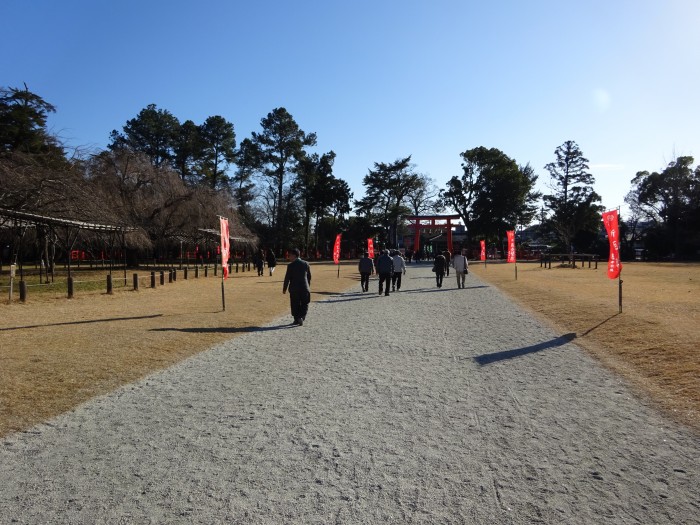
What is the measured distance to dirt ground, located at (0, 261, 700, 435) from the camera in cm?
590

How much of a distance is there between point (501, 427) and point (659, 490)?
1.44 m

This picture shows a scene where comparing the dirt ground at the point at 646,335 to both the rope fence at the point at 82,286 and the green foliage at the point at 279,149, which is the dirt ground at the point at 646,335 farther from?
the green foliage at the point at 279,149

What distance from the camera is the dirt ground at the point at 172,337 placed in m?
5.90

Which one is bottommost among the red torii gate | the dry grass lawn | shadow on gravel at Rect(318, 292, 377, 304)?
shadow on gravel at Rect(318, 292, 377, 304)

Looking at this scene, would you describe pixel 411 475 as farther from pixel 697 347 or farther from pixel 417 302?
pixel 417 302

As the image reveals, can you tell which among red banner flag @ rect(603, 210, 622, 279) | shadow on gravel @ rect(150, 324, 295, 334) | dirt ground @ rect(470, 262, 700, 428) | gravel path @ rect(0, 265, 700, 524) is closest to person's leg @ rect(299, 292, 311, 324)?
shadow on gravel @ rect(150, 324, 295, 334)

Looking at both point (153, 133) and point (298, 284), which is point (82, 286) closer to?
point (298, 284)

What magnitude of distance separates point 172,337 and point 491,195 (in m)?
54.8

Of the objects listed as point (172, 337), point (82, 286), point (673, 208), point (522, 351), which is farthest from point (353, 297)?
point (673, 208)

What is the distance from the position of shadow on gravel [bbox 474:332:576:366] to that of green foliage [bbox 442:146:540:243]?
52.1 metres

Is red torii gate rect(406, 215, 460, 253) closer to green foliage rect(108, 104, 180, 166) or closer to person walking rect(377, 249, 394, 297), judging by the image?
green foliage rect(108, 104, 180, 166)

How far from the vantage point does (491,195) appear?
198 feet

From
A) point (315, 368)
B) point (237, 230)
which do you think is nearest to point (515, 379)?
point (315, 368)

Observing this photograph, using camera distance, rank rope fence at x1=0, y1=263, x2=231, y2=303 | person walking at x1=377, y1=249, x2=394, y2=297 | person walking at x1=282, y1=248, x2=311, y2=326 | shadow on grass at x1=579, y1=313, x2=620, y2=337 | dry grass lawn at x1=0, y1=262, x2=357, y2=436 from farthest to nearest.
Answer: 1. person walking at x1=377, y1=249, x2=394, y2=297
2. rope fence at x1=0, y1=263, x2=231, y2=303
3. person walking at x1=282, y1=248, x2=311, y2=326
4. shadow on grass at x1=579, y1=313, x2=620, y2=337
5. dry grass lawn at x1=0, y1=262, x2=357, y2=436
